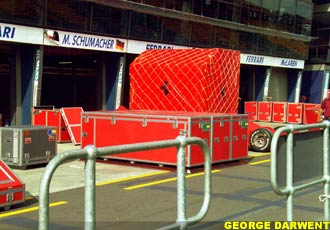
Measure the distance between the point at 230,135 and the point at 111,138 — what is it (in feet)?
10.4

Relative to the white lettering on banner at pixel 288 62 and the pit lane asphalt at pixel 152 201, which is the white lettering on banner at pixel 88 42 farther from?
the white lettering on banner at pixel 288 62

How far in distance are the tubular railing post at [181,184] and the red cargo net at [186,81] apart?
31.9 ft

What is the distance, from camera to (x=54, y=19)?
63.1 feet

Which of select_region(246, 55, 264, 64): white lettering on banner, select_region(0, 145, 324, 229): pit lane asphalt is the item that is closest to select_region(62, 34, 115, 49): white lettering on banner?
select_region(0, 145, 324, 229): pit lane asphalt

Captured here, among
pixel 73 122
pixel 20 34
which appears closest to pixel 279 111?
pixel 73 122

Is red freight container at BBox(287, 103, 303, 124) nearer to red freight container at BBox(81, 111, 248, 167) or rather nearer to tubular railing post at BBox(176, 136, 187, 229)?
red freight container at BBox(81, 111, 248, 167)

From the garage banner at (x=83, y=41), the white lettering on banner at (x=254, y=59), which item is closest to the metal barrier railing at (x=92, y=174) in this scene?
the garage banner at (x=83, y=41)

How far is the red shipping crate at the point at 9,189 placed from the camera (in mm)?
7621

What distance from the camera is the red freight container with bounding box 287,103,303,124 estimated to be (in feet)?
94.9

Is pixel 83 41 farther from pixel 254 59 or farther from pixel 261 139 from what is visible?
pixel 254 59

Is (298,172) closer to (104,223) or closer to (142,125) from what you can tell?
(104,223)

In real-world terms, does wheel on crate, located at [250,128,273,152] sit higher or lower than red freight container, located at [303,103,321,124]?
lower

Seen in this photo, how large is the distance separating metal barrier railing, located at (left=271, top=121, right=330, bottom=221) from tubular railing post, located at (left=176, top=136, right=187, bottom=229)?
3.47ft

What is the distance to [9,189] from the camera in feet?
25.2
